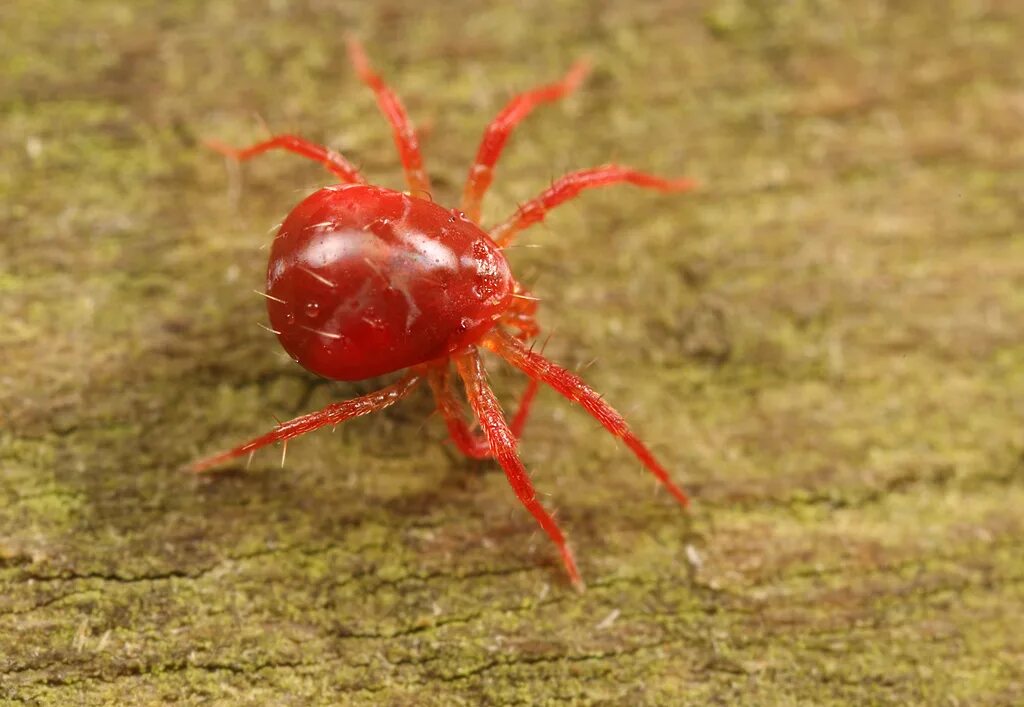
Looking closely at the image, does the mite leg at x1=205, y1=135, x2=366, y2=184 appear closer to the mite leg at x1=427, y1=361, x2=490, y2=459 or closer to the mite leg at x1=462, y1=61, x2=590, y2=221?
the mite leg at x1=462, y1=61, x2=590, y2=221

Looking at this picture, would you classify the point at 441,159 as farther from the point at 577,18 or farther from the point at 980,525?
the point at 980,525

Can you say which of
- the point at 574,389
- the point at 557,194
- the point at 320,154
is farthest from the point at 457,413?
the point at 320,154

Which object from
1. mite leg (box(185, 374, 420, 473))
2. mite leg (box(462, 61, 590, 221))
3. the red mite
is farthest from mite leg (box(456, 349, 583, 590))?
mite leg (box(462, 61, 590, 221))

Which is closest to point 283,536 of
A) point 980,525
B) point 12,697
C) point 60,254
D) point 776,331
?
point 12,697

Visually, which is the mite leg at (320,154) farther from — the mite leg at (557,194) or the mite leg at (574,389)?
the mite leg at (574,389)

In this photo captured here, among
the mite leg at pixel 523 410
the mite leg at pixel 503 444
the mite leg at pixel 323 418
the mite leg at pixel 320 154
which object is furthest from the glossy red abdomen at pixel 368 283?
the mite leg at pixel 523 410

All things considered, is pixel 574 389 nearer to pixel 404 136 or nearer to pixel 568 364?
pixel 568 364
